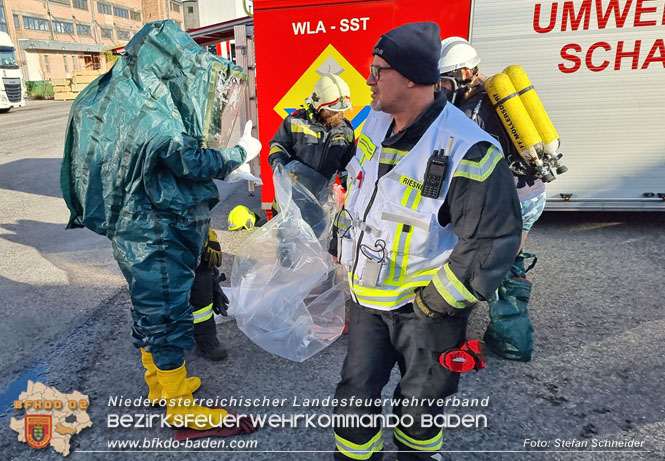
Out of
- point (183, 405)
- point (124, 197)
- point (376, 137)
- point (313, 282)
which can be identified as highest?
point (376, 137)

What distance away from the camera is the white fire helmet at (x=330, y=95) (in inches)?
138

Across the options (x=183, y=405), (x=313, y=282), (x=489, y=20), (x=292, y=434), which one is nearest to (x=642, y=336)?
(x=313, y=282)

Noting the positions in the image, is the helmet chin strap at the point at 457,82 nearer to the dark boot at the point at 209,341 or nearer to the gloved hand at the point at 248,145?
the gloved hand at the point at 248,145

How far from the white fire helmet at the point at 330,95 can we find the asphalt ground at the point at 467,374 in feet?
6.10

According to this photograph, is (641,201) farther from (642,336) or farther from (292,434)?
(292,434)

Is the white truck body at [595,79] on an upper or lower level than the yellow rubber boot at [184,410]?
upper

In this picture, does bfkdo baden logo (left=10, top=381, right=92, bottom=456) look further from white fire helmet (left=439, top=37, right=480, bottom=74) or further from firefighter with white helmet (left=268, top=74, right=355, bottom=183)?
white fire helmet (left=439, top=37, right=480, bottom=74)

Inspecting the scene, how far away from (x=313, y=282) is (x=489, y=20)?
146 inches

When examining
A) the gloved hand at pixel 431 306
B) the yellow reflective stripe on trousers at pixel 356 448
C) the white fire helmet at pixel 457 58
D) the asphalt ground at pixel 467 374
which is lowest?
the asphalt ground at pixel 467 374

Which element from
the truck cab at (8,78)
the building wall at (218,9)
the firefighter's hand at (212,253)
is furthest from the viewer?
the truck cab at (8,78)

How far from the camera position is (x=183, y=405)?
2.45 metres

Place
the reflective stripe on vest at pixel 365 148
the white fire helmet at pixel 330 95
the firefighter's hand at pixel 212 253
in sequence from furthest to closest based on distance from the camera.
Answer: the white fire helmet at pixel 330 95 → the firefighter's hand at pixel 212 253 → the reflective stripe on vest at pixel 365 148

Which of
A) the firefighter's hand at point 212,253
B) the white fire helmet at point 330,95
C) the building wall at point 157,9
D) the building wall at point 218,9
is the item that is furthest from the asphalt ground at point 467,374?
the building wall at point 157,9

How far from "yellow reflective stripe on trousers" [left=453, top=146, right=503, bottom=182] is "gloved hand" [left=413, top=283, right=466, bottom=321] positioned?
1.35ft
